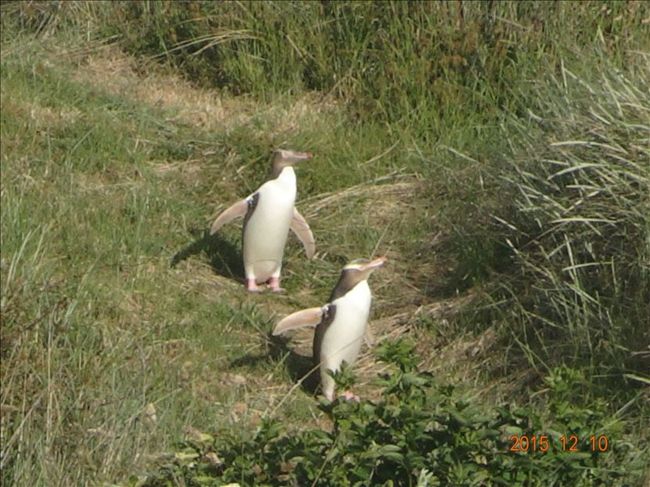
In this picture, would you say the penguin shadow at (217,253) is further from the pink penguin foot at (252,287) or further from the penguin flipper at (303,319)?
the penguin flipper at (303,319)

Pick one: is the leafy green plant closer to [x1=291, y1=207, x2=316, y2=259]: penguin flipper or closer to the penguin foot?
the penguin foot

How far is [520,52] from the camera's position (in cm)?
837

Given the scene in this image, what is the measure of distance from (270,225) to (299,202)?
0.95m

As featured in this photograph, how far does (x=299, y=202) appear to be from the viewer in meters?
7.98

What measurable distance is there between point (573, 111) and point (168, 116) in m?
3.00

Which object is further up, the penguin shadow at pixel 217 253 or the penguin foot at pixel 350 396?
the penguin foot at pixel 350 396

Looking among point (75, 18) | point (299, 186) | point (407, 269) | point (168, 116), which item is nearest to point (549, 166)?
point (407, 269)

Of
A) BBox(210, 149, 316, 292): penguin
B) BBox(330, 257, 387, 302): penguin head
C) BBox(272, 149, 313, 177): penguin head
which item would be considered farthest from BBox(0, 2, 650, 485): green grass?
BBox(272, 149, 313, 177): penguin head

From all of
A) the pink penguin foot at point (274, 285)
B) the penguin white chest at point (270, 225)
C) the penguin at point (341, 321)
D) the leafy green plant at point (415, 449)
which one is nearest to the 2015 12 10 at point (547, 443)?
the leafy green plant at point (415, 449)

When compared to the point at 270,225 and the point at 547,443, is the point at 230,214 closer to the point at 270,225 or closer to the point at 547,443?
the point at 270,225

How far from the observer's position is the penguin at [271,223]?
7059mm

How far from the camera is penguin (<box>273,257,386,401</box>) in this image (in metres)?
6.23

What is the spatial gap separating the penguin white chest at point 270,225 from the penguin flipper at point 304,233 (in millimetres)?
75

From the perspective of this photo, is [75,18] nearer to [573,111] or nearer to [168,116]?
[168,116]
